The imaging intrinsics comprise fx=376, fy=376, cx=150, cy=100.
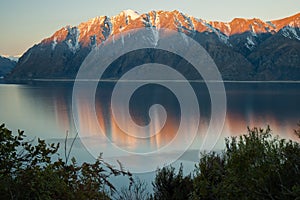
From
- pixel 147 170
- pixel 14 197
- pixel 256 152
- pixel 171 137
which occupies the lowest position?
pixel 14 197

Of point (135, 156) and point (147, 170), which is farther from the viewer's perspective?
point (135, 156)

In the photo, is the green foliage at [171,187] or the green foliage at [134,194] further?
the green foliage at [171,187]

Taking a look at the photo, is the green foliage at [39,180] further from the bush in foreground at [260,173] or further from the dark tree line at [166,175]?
the bush in foreground at [260,173]

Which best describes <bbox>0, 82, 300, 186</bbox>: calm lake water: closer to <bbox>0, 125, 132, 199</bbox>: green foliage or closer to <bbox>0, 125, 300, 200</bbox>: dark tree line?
<bbox>0, 125, 300, 200</bbox>: dark tree line

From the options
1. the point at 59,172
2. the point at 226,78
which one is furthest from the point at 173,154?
the point at 226,78

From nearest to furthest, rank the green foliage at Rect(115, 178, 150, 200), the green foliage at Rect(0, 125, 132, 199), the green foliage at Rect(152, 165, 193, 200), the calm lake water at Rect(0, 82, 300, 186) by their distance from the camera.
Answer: the green foliage at Rect(0, 125, 132, 199) < the green foliage at Rect(115, 178, 150, 200) < the green foliage at Rect(152, 165, 193, 200) < the calm lake water at Rect(0, 82, 300, 186)

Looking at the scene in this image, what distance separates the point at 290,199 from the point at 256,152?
123 centimetres

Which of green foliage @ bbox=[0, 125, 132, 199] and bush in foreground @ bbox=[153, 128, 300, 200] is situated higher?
bush in foreground @ bbox=[153, 128, 300, 200]

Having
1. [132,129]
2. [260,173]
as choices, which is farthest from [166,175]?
[132,129]

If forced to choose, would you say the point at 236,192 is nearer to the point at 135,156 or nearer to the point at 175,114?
the point at 135,156

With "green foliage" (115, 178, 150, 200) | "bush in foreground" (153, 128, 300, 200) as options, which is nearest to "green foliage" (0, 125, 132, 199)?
"bush in foreground" (153, 128, 300, 200)

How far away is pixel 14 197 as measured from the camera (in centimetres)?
300

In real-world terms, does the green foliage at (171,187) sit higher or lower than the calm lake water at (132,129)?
lower

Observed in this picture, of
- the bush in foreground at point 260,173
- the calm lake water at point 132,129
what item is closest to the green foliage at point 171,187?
the bush in foreground at point 260,173
